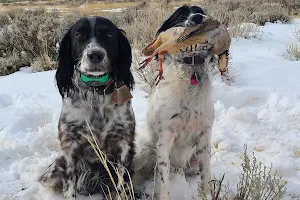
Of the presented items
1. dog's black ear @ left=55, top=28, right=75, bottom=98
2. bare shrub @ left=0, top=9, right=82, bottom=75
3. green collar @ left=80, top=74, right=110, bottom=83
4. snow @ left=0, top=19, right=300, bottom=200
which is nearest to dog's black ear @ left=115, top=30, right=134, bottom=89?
green collar @ left=80, top=74, right=110, bottom=83

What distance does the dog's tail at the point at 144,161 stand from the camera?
137 inches

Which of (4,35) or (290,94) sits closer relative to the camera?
(290,94)

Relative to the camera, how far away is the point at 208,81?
320 cm

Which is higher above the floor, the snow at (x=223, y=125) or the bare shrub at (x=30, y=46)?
the snow at (x=223, y=125)

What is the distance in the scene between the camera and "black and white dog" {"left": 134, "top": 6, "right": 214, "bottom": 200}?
10.2 ft

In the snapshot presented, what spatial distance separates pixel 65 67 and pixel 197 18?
3.51 ft

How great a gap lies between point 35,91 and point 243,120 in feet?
9.89

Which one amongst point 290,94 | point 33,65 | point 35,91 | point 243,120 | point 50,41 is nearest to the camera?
point 243,120

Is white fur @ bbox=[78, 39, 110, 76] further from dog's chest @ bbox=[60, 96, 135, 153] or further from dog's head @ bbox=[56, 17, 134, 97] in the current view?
dog's chest @ bbox=[60, 96, 135, 153]

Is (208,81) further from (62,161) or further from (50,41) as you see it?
(50,41)

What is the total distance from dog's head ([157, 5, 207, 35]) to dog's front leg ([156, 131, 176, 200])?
2.78ft

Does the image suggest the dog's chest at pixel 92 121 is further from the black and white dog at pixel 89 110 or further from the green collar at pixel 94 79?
the green collar at pixel 94 79

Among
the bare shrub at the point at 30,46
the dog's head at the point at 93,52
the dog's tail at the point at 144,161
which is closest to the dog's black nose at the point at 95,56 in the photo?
the dog's head at the point at 93,52

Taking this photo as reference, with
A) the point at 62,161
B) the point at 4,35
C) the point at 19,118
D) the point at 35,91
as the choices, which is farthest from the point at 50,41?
the point at 62,161
